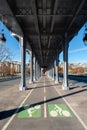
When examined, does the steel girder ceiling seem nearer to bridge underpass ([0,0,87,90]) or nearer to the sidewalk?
bridge underpass ([0,0,87,90])

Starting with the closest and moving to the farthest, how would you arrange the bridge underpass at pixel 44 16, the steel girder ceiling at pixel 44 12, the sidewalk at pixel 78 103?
the sidewalk at pixel 78 103 → the steel girder ceiling at pixel 44 12 → the bridge underpass at pixel 44 16

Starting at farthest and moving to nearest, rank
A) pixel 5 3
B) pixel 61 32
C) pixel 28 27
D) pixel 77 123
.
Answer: pixel 61 32 → pixel 28 27 → pixel 5 3 → pixel 77 123

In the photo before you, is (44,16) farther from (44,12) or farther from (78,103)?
(78,103)

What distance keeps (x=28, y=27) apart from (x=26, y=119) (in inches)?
675

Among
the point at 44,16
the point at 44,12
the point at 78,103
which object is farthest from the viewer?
the point at 44,16

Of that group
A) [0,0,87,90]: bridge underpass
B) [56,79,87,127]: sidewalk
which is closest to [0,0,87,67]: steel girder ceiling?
[0,0,87,90]: bridge underpass

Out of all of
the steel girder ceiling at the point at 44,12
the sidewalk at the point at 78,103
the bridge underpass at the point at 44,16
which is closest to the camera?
the sidewalk at the point at 78,103

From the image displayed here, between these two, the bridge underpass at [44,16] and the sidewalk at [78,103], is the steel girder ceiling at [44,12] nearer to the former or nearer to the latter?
the bridge underpass at [44,16]

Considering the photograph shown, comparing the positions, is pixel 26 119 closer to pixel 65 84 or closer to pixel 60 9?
pixel 60 9

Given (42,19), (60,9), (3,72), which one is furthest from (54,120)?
(3,72)

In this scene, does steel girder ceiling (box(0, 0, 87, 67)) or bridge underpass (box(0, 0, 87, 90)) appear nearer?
steel girder ceiling (box(0, 0, 87, 67))

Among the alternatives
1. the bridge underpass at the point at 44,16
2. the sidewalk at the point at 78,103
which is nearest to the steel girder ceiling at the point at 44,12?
the bridge underpass at the point at 44,16

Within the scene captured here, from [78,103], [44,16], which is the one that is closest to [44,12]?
[44,16]

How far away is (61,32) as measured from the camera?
28.6 metres
